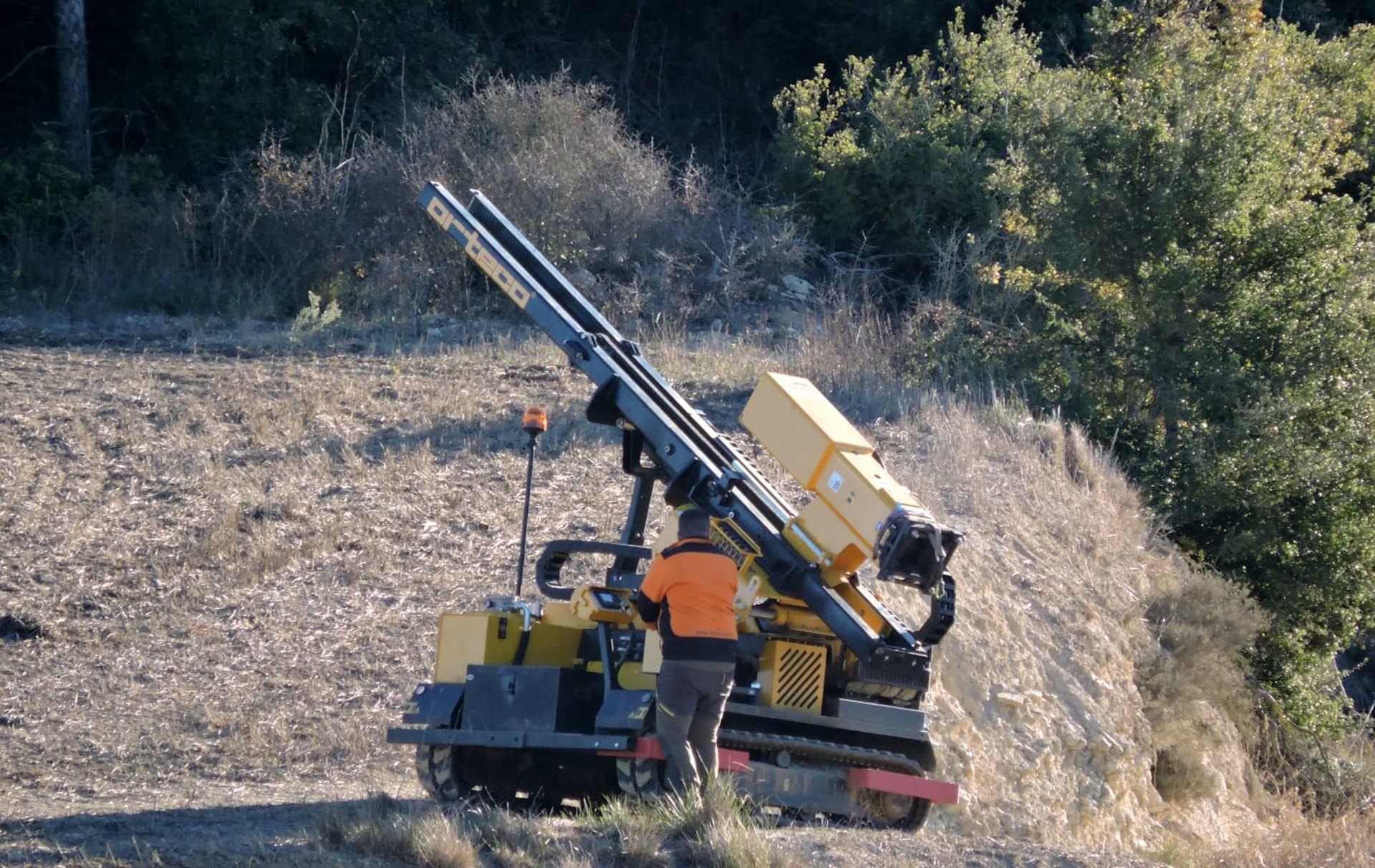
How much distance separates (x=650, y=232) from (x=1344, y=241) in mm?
10400

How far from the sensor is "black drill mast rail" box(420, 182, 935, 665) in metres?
8.09

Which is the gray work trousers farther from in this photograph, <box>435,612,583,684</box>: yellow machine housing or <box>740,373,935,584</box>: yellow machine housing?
<box>435,612,583,684</box>: yellow machine housing

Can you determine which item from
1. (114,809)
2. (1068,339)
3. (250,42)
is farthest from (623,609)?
(250,42)

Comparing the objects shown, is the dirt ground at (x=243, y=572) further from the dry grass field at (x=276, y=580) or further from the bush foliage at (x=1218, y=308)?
the bush foliage at (x=1218, y=308)

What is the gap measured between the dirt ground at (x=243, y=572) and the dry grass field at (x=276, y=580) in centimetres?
3

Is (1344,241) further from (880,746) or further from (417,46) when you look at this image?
(417,46)

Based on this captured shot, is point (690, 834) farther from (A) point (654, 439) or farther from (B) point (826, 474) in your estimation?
(A) point (654, 439)

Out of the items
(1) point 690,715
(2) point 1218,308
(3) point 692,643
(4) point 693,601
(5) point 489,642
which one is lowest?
(5) point 489,642

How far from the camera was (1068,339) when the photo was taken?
1833 centimetres

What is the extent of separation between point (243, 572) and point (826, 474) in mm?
6427

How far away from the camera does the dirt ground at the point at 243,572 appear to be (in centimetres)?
802

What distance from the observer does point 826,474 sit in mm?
7906

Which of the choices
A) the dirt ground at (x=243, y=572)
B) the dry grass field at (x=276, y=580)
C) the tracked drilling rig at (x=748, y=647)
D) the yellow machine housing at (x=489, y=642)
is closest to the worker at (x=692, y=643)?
the tracked drilling rig at (x=748, y=647)

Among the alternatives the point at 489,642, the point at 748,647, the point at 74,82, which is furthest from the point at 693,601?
the point at 74,82
